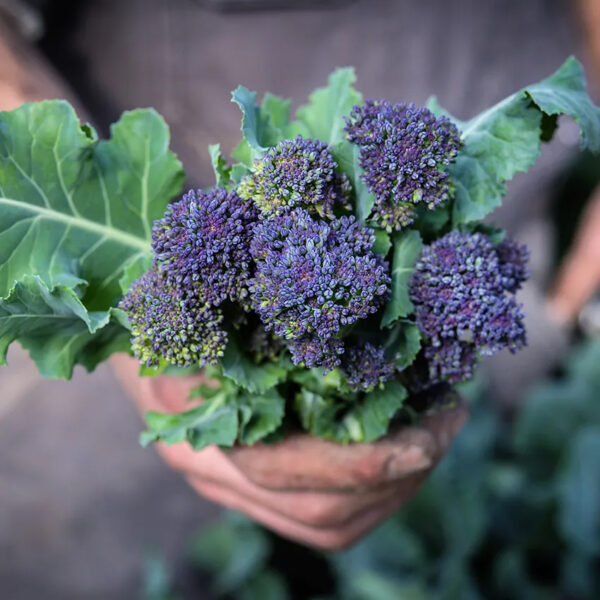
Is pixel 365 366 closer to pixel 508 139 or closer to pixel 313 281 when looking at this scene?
pixel 313 281

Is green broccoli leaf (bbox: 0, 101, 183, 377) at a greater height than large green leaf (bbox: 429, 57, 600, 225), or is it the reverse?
large green leaf (bbox: 429, 57, 600, 225)

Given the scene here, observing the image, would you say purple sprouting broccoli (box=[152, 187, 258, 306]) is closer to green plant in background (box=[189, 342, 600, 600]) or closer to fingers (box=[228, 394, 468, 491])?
fingers (box=[228, 394, 468, 491])

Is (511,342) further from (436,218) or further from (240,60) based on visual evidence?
(240,60)

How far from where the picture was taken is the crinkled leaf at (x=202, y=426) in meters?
0.73

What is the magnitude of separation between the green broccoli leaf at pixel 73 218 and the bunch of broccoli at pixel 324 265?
0.35ft

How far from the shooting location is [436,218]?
27.2 inches

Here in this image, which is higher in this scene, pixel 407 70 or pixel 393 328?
pixel 407 70

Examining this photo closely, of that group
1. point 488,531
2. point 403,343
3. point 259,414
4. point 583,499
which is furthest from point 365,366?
point 488,531

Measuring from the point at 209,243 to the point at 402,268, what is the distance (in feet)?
0.65

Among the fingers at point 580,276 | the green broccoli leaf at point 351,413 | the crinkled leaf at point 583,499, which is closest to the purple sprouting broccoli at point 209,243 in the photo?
the green broccoli leaf at point 351,413

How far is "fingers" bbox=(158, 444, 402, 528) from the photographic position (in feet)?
2.83

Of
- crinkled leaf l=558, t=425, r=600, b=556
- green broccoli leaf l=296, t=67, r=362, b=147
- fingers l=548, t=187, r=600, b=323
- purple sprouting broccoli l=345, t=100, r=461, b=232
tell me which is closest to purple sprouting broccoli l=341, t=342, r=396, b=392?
purple sprouting broccoli l=345, t=100, r=461, b=232

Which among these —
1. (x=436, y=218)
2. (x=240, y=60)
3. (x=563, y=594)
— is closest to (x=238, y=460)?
(x=436, y=218)

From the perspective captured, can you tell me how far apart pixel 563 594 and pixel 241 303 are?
1187 mm
